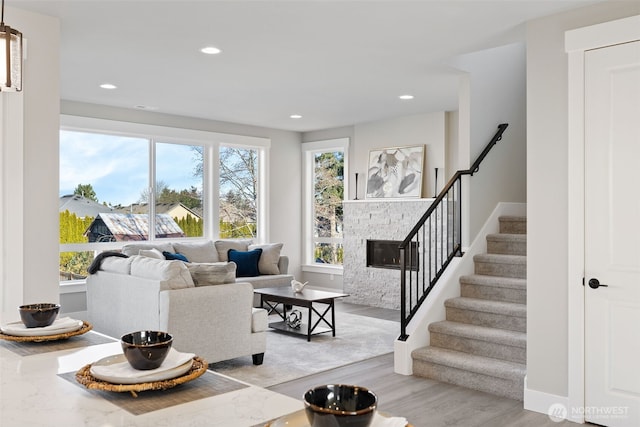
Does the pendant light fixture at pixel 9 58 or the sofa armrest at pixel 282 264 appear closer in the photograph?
the pendant light fixture at pixel 9 58

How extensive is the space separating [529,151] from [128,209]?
553 cm

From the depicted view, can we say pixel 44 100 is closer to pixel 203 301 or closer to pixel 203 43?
pixel 203 43

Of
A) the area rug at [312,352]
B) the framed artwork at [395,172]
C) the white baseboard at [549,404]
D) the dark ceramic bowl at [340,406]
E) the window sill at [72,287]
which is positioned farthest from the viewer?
the framed artwork at [395,172]

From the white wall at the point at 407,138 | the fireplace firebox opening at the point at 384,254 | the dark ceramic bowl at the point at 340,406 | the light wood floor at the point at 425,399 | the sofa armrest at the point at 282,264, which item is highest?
the white wall at the point at 407,138

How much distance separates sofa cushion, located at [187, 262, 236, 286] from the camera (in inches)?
177

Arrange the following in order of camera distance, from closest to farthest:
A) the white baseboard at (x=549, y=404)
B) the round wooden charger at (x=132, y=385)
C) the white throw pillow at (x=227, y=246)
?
the round wooden charger at (x=132, y=385) < the white baseboard at (x=549, y=404) < the white throw pillow at (x=227, y=246)

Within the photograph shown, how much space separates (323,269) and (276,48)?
5.12 m

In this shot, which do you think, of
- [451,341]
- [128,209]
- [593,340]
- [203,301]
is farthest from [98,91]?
[593,340]

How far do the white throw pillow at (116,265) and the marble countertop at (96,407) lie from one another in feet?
11.8

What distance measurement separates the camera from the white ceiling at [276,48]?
11.8 feet

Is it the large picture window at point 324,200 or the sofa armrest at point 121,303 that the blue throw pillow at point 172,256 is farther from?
the large picture window at point 324,200

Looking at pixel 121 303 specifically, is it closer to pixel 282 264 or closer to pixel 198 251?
pixel 198 251

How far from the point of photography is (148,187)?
7711 mm

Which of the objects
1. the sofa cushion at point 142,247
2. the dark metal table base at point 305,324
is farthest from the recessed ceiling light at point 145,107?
the dark metal table base at point 305,324
